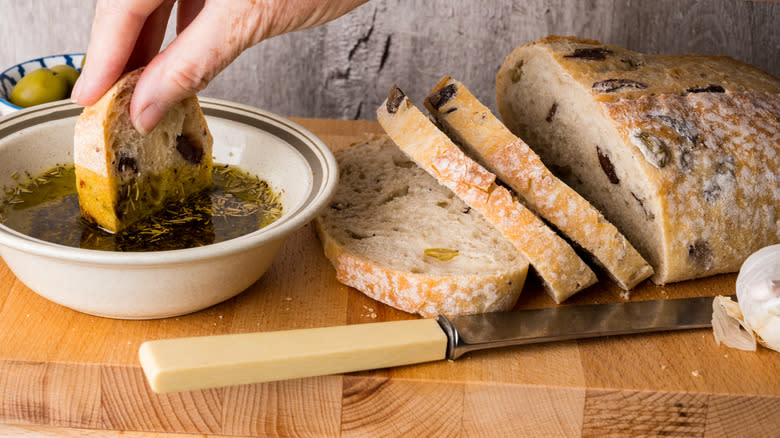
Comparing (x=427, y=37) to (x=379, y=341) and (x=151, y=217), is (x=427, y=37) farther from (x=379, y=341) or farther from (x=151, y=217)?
(x=379, y=341)

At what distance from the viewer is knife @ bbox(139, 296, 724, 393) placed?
1.29 meters

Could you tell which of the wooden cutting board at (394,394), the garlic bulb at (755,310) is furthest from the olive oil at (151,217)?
the garlic bulb at (755,310)

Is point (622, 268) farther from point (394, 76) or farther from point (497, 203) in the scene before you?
point (394, 76)

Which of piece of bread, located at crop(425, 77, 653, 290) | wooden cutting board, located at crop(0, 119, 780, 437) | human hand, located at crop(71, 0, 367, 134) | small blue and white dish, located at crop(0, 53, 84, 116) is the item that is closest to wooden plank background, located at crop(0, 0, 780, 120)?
small blue and white dish, located at crop(0, 53, 84, 116)

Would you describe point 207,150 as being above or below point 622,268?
above

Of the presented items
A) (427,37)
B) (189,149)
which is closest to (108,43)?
(189,149)

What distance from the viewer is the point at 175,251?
1.35 meters

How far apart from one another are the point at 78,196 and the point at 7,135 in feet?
0.73

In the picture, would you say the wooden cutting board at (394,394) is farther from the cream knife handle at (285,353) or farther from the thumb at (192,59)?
the thumb at (192,59)

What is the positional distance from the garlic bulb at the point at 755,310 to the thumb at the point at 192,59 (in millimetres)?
1118

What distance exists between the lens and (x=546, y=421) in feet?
4.83

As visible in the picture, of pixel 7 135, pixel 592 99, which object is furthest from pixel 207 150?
pixel 592 99

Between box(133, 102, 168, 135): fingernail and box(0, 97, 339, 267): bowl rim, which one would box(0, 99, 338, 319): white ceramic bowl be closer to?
box(0, 97, 339, 267): bowl rim

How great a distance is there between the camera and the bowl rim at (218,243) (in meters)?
1.32
